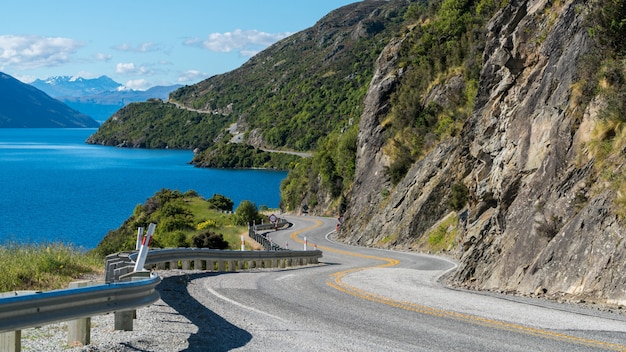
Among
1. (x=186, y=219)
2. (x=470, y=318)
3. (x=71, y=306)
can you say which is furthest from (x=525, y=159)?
(x=186, y=219)

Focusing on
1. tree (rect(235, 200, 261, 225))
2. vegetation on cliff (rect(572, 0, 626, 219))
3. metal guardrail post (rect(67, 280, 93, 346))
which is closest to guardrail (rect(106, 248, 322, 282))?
metal guardrail post (rect(67, 280, 93, 346))

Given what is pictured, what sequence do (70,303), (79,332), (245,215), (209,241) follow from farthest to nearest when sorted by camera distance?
1. (245,215)
2. (209,241)
3. (79,332)
4. (70,303)

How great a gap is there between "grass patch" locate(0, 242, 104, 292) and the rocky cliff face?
1010cm

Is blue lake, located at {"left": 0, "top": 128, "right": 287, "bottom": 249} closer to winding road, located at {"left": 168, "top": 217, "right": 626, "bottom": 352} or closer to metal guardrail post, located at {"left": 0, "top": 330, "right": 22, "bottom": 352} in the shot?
winding road, located at {"left": 168, "top": 217, "right": 626, "bottom": 352}

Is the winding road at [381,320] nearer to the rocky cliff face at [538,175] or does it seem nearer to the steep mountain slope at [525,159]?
the rocky cliff face at [538,175]

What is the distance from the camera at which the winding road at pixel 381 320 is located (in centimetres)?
873

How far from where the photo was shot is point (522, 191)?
1967 centimetres

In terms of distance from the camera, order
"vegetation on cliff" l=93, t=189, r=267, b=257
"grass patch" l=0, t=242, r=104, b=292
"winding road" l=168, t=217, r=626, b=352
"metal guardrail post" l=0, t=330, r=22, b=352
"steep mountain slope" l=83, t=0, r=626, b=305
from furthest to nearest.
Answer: "vegetation on cliff" l=93, t=189, r=267, b=257
"steep mountain slope" l=83, t=0, r=626, b=305
"grass patch" l=0, t=242, r=104, b=292
"winding road" l=168, t=217, r=626, b=352
"metal guardrail post" l=0, t=330, r=22, b=352

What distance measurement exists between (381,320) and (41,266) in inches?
279

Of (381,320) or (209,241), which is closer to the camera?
(381,320)

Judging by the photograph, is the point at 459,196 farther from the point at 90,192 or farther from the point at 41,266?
the point at 90,192

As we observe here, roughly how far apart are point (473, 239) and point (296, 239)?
34.7 meters

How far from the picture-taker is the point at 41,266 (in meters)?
13.6

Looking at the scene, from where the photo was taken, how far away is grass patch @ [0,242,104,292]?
12.3 metres
